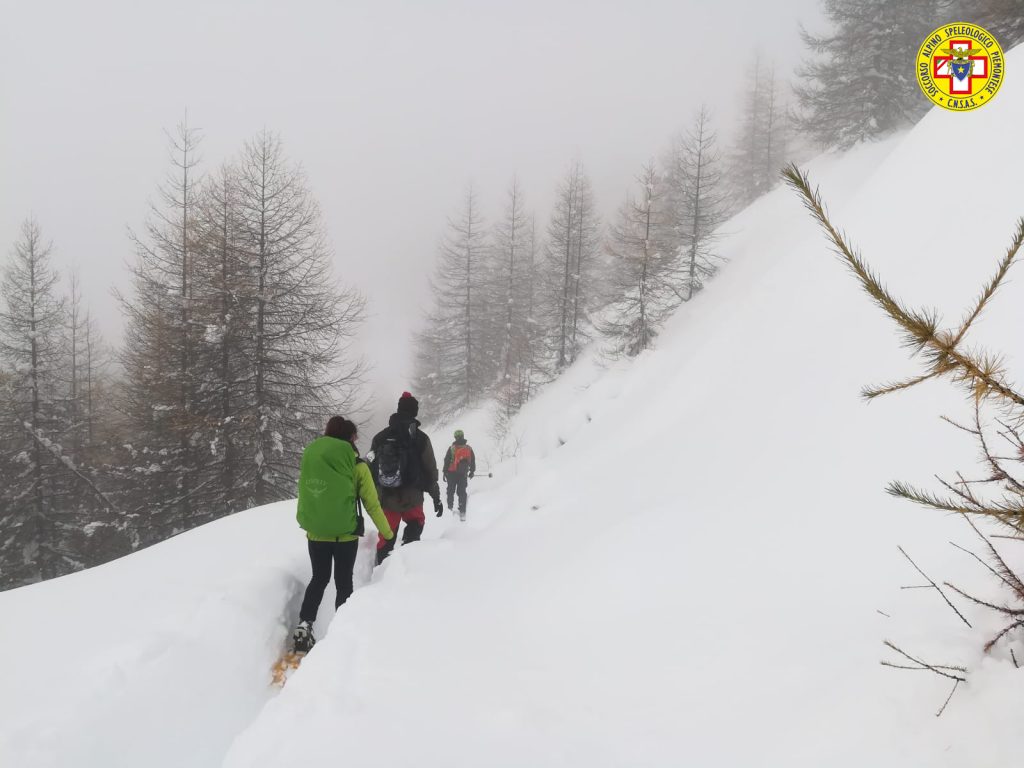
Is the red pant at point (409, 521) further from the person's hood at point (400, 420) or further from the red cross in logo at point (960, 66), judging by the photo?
the red cross in logo at point (960, 66)

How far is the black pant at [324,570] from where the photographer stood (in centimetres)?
446

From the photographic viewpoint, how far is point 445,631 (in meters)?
3.84

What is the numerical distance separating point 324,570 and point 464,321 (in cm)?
2956

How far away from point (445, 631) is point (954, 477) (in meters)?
3.84

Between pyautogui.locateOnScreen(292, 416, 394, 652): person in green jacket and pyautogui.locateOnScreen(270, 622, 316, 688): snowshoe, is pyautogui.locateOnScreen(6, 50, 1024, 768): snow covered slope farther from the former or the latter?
pyautogui.locateOnScreen(292, 416, 394, 652): person in green jacket

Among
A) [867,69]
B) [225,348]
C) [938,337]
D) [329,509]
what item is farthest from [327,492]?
[867,69]

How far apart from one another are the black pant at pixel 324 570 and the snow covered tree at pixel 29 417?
599 inches

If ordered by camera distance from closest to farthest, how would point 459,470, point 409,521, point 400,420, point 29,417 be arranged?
point 400,420, point 409,521, point 459,470, point 29,417

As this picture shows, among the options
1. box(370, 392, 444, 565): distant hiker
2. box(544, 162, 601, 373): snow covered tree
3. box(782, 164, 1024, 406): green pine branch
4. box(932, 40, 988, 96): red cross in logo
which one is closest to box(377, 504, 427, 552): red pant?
box(370, 392, 444, 565): distant hiker

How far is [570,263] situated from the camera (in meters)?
29.5

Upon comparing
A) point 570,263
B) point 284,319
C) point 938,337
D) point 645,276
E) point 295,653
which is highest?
point 570,263

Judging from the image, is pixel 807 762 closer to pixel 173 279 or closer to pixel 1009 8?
pixel 173 279

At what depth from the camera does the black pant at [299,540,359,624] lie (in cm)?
446

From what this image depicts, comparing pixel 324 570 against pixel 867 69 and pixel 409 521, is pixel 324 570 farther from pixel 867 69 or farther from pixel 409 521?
pixel 867 69
